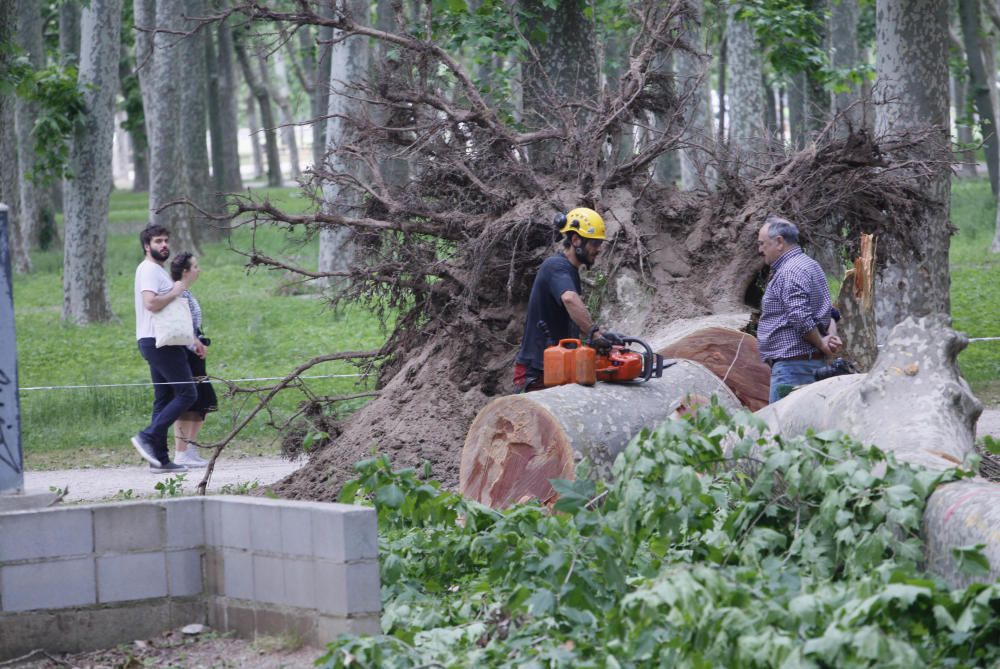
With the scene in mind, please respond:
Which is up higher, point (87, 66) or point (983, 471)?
point (87, 66)

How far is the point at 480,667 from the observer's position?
460 cm

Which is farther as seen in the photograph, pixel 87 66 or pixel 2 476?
pixel 87 66

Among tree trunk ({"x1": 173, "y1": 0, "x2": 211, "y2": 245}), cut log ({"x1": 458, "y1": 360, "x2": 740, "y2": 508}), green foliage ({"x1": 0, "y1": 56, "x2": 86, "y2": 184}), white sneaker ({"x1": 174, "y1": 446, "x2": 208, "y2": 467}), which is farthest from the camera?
tree trunk ({"x1": 173, "y1": 0, "x2": 211, "y2": 245})

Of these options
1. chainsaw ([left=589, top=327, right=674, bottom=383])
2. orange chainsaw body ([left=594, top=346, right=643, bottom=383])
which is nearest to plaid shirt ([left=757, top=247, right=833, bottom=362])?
chainsaw ([left=589, top=327, right=674, bottom=383])

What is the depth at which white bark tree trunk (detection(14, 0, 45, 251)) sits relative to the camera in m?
26.5

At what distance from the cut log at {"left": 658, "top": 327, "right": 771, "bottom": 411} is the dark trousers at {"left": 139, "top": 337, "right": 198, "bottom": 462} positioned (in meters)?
3.97

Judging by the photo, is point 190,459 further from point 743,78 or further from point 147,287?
point 743,78

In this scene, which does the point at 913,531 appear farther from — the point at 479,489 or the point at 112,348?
the point at 112,348

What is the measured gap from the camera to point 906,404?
6457 mm

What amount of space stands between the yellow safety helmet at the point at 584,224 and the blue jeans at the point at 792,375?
143cm

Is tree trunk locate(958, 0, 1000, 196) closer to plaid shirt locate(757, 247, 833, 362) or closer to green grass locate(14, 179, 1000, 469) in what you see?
green grass locate(14, 179, 1000, 469)

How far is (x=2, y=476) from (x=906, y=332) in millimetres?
4581

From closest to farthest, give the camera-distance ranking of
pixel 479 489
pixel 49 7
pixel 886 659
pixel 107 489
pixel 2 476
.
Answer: pixel 886 659, pixel 2 476, pixel 479 489, pixel 107 489, pixel 49 7

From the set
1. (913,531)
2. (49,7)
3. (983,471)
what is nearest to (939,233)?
(983,471)
